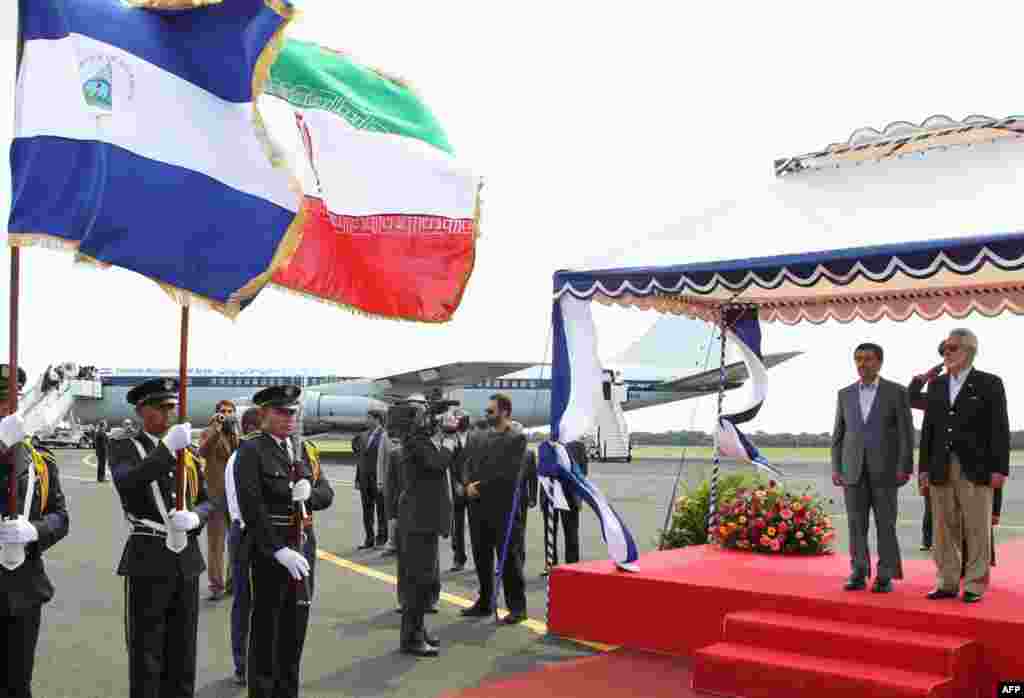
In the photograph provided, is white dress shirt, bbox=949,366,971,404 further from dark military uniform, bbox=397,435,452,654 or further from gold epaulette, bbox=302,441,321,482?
gold epaulette, bbox=302,441,321,482

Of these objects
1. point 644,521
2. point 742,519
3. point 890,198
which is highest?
point 890,198

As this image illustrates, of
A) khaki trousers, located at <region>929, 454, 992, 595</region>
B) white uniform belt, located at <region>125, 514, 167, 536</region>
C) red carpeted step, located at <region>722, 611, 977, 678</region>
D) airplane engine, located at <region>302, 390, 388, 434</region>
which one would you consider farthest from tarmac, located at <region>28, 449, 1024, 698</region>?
airplane engine, located at <region>302, 390, 388, 434</region>

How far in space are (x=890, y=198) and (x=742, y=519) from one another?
298 centimetres

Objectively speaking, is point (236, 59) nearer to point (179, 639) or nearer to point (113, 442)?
point (113, 442)

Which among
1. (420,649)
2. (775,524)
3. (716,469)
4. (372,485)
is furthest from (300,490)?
(372,485)

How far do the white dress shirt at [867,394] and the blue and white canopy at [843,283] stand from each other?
720mm

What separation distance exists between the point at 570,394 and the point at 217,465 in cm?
333

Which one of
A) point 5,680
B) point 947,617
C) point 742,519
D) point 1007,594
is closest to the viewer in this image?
point 5,680

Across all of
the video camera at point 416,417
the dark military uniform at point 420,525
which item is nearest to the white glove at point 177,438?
the video camera at point 416,417

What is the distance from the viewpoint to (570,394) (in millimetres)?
7672

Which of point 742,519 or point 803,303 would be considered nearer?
point 742,519

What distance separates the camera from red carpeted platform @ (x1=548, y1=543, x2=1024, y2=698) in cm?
511

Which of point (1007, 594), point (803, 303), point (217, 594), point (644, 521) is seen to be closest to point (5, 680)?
point (217, 594)

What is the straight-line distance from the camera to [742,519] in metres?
8.20
